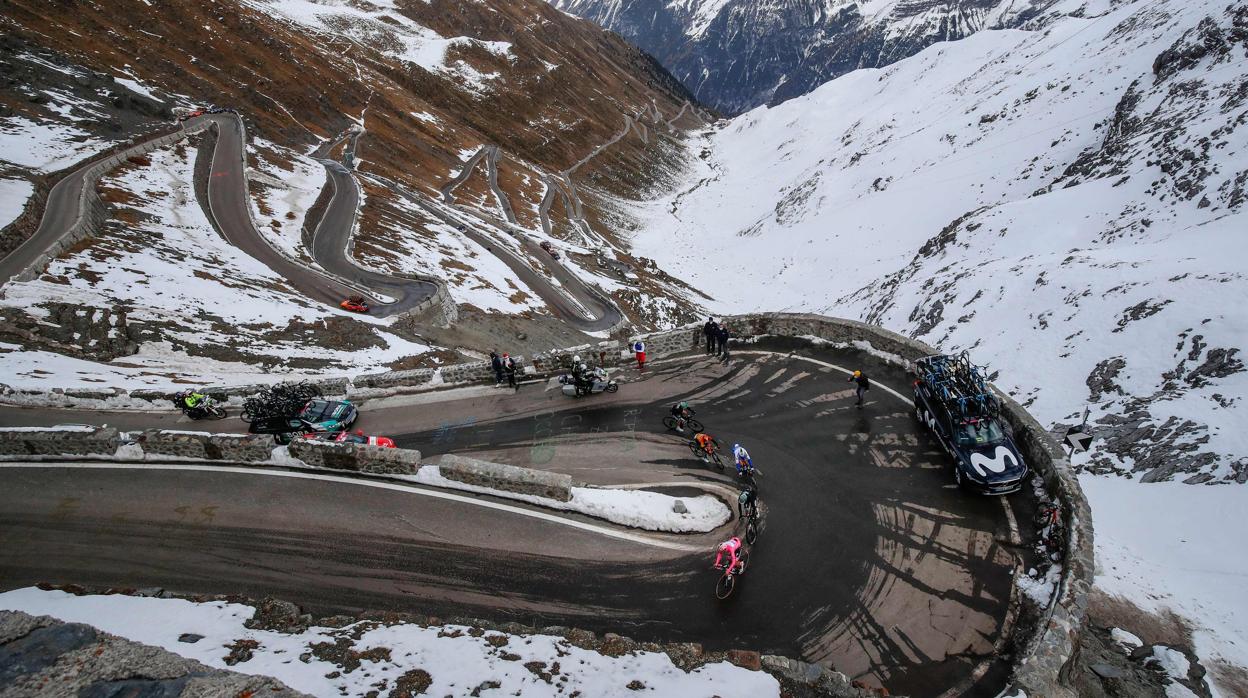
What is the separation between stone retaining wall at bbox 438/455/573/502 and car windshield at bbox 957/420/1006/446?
1000 centimetres

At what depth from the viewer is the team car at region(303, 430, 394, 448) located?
15.7m

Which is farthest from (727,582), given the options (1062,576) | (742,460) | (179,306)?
(179,306)

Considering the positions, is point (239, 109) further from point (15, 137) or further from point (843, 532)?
point (843, 532)

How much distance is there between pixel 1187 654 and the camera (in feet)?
45.9

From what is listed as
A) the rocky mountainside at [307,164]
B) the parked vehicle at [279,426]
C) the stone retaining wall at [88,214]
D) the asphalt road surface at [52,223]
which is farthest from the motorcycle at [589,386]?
the asphalt road surface at [52,223]

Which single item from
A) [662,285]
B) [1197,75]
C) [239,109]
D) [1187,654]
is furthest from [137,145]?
[1197,75]

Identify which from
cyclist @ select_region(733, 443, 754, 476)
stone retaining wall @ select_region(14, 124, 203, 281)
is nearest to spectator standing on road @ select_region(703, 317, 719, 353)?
cyclist @ select_region(733, 443, 754, 476)

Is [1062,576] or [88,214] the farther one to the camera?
[88,214]

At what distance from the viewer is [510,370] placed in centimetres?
1961

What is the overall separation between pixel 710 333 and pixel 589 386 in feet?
16.8

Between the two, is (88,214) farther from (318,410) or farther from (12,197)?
A: (318,410)

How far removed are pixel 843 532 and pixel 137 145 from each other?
6948cm

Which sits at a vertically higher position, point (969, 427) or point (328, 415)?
point (969, 427)

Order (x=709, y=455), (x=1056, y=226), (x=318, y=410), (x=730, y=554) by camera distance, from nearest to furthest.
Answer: (x=730, y=554) → (x=709, y=455) → (x=318, y=410) → (x=1056, y=226)
